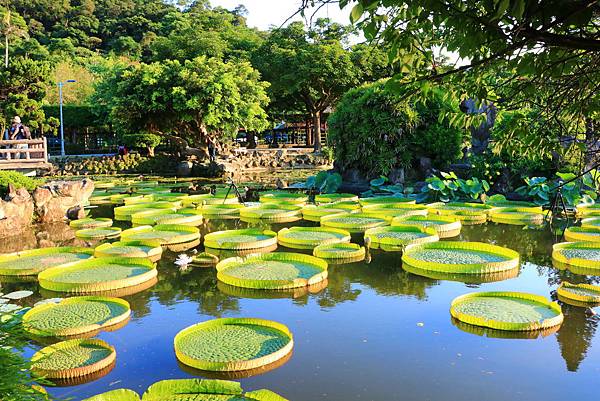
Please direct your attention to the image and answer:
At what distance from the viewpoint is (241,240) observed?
25.8ft

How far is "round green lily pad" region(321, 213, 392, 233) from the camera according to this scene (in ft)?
28.7

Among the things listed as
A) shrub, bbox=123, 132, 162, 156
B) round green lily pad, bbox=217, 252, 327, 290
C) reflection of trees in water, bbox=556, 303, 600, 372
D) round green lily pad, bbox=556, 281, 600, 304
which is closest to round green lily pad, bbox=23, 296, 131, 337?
round green lily pad, bbox=217, 252, 327, 290

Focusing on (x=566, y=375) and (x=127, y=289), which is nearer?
(x=566, y=375)

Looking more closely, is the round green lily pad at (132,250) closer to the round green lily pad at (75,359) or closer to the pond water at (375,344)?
the pond water at (375,344)

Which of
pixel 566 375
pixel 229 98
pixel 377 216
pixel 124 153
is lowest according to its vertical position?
pixel 566 375

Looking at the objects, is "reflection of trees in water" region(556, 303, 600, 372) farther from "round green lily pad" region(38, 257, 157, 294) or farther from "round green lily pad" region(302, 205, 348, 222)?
"round green lily pad" region(302, 205, 348, 222)

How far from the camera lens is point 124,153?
24.9m

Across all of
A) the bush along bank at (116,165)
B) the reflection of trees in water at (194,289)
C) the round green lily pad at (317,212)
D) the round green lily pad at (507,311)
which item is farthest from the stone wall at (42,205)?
the bush along bank at (116,165)

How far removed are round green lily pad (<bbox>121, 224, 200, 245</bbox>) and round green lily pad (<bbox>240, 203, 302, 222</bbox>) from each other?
1.77m

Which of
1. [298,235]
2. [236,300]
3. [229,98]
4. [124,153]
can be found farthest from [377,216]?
[124,153]

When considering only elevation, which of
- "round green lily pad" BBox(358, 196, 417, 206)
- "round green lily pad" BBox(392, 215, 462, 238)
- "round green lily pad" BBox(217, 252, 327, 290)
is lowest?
"round green lily pad" BBox(217, 252, 327, 290)

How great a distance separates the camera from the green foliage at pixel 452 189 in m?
11.8

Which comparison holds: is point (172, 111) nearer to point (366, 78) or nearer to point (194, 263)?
point (366, 78)

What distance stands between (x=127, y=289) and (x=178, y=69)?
15.6 meters
